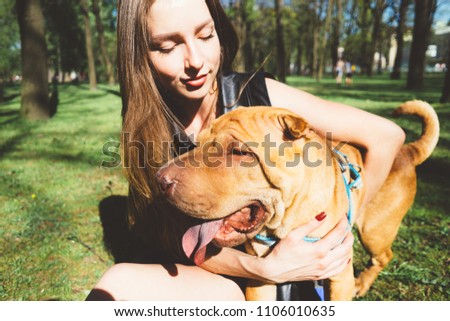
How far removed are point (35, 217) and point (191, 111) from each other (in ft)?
7.96

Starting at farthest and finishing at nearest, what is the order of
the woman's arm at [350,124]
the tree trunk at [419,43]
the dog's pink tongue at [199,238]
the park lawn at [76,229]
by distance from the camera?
the tree trunk at [419,43] → the park lawn at [76,229] → the woman's arm at [350,124] → the dog's pink tongue at [199,238]

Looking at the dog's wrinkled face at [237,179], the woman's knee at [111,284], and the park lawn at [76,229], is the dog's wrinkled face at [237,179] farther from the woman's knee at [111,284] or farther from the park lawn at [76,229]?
the park lawn at [76,229]

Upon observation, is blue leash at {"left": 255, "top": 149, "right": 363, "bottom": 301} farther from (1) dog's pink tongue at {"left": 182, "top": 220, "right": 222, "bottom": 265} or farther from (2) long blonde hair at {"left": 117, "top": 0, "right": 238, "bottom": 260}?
(2) long blonde hair at {"left": 117, "top": 0, "right": 238, "bottom": 260}

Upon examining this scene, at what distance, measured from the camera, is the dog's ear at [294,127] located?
1.89 meters

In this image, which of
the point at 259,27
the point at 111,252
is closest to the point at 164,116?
the point at 111,252

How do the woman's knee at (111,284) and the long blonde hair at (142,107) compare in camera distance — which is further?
the long blonde hair at (142,107)

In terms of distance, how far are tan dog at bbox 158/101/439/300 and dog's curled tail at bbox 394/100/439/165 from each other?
1034 mm

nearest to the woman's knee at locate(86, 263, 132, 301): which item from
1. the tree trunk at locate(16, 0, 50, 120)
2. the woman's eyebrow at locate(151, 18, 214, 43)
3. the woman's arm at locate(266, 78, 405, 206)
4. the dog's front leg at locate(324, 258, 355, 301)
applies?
the dog's front leg at locate(324, 258, 355, 301)

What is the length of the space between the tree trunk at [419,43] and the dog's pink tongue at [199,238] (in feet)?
52.6

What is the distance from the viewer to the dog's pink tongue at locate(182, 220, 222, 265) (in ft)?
6.51

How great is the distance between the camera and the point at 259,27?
44719mm

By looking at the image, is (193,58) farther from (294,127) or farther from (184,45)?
(294,127)

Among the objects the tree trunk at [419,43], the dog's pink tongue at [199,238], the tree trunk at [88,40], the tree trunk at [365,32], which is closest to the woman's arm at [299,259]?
the dog's pink tongue at [199,238]

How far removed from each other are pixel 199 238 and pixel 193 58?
3.60 ft
